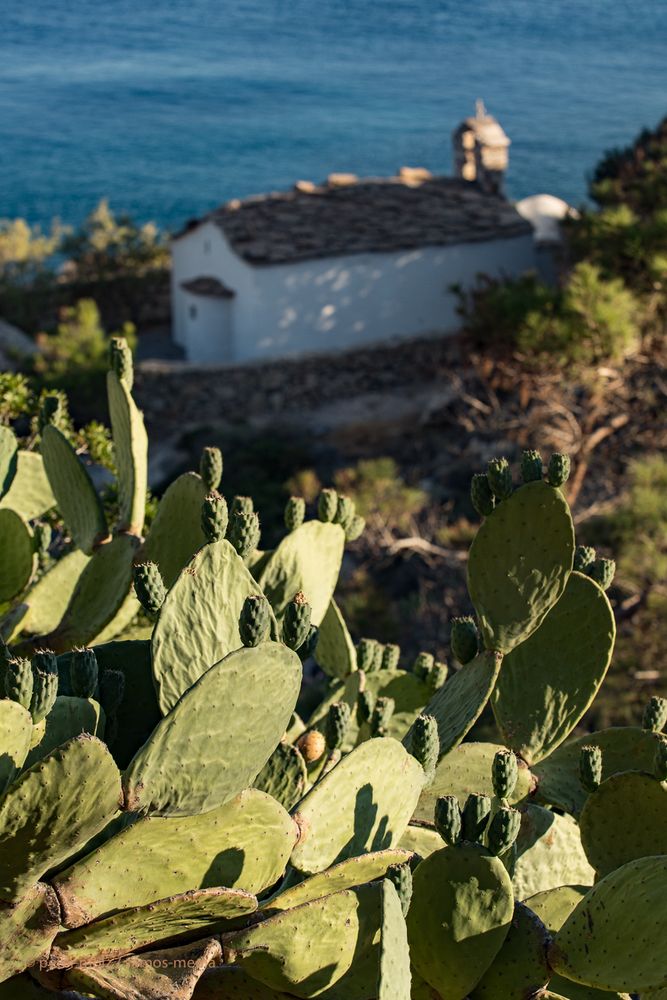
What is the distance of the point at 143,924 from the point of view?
1895 mm

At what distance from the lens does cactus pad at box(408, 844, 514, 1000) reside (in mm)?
2051

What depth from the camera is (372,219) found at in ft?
66.2

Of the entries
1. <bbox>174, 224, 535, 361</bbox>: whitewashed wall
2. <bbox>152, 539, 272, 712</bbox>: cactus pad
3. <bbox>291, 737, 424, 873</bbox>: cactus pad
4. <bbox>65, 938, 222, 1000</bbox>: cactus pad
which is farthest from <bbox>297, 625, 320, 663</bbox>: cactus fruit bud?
<bbox>174, 224, 535, 361</bbox>: whitewashed wall

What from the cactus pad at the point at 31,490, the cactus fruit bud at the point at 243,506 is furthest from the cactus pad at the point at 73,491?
the cactus fruit bud at the point at 243,506

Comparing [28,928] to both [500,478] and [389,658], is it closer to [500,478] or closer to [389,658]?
[500,478]

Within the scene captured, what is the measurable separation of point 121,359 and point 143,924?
4.80 feet

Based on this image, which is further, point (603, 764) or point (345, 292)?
point (345, 292)

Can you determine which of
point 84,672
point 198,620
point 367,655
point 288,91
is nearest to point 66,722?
point 84,672

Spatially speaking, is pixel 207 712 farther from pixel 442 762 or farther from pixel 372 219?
pixel 372 219

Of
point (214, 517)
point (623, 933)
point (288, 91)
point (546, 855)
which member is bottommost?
point (288, 91)

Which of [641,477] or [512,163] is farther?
[512,163]

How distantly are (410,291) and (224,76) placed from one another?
174 ft

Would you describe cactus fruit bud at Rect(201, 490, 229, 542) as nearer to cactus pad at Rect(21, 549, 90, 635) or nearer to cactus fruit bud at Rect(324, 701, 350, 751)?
cactus fruit bud at Rect(324, 701, 350, 751)

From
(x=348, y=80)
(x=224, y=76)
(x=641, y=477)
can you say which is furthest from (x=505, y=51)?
(x=641, y=477)
